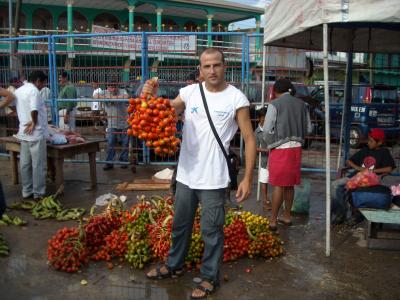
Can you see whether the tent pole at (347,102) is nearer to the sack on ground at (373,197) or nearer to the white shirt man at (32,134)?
the sack on ground at (373,197)

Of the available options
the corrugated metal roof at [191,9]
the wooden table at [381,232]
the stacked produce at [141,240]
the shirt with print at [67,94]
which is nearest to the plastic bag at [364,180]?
the wooden table at [381,232]

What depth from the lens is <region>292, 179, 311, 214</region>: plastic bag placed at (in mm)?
6188

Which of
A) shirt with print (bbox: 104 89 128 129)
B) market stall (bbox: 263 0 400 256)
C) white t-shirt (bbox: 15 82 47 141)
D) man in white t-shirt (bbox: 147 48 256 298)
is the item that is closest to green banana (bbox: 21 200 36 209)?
white t-shirt (bbox: 15 82 47 141)

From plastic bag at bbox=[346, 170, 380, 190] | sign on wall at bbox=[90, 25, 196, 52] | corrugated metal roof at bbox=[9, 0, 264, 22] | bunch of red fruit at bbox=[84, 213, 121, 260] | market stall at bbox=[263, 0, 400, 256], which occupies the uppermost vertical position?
corrugated metal roof at bbox=[9, 0, 264, 22]

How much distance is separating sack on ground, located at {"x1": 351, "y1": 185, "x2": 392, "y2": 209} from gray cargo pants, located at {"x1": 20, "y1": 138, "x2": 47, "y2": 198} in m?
4.41

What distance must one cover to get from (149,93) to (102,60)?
6.04 meters

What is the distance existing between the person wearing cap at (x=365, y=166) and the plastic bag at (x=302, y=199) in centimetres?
48

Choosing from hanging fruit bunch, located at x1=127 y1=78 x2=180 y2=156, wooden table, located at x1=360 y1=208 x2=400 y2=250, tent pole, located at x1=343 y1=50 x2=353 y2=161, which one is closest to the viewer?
hanging fruit bunch, located at x1=127 y1=78 x2=180 y2=156

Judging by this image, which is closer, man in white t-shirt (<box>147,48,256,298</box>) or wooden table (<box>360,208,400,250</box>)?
man in white t-shirt (<box>147,48,256,298</box>)

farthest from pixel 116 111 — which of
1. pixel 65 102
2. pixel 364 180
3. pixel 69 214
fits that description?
pixel 364 180

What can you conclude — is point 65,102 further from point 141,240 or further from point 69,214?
point 141,240

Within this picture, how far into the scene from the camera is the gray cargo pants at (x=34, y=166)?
6477 mm

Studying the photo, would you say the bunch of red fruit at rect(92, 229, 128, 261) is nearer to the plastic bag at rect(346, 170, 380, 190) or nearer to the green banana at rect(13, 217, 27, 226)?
the green banana at rect(13, 217, 27, 226)

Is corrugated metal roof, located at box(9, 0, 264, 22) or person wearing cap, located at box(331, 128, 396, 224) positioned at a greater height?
corrugated metal roof, located at box(9, 0, 264, 22)
